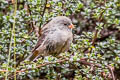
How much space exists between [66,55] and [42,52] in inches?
10.5

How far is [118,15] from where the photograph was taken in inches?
164

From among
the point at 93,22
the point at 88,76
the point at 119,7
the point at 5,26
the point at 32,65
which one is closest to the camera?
the point at 32,65

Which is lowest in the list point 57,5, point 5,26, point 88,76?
point 88,76

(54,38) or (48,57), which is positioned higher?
(54,38)

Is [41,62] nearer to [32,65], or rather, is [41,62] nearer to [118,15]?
[32,65]

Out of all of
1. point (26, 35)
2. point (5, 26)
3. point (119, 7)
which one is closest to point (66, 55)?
point (26, 35)

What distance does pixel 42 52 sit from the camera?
3.09 m

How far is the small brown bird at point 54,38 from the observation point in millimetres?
2914

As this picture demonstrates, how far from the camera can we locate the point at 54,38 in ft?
9.61

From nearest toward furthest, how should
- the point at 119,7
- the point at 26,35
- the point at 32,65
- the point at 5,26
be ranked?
the point at 32,65 < the point at 26,35 < the point at 5,26 < the point at 119,7

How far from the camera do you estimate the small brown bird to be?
2.91 m

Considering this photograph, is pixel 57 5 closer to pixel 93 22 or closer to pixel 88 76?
pixel 88 76

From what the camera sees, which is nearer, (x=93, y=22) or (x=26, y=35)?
(x=26, y=35)

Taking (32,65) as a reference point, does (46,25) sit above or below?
above
